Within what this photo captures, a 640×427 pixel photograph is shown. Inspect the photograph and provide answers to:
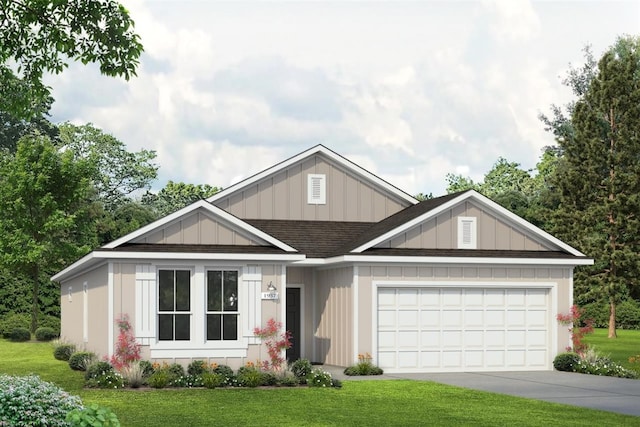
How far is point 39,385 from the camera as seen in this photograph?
12.5m

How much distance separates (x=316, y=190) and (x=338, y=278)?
452 centimetres

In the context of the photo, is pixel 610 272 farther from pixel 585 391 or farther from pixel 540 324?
pixel 585 391

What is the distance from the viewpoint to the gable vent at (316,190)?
3162 centimetres

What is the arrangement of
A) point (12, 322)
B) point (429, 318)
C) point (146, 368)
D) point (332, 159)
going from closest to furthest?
point (146, 368) → point (429, 318) → point (332, 159) → point (12, 322)

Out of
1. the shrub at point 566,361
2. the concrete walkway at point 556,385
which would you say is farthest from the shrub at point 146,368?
the shrub at point 566,361

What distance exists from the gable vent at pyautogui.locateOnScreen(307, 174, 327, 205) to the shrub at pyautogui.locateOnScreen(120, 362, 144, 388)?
9974mm

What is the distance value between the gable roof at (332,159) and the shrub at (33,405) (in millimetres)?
18289

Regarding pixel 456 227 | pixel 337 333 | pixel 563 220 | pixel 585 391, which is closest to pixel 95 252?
pixel 337 333

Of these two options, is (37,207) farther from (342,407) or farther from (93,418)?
(93,418)

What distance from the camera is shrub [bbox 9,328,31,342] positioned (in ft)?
135

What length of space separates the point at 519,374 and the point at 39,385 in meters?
16.5

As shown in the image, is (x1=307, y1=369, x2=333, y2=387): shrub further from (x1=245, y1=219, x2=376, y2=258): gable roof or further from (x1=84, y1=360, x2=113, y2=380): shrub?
(x1=245, y1=219, x2=376, y2=258): gable roof

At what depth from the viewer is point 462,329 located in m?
27.3

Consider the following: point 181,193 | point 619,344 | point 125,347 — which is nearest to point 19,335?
point 125,347
